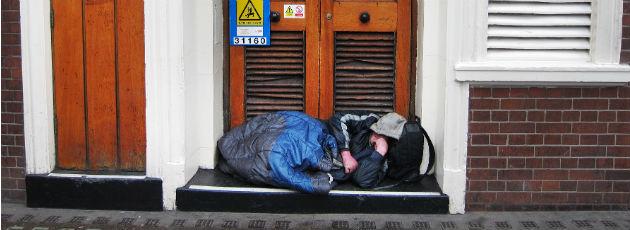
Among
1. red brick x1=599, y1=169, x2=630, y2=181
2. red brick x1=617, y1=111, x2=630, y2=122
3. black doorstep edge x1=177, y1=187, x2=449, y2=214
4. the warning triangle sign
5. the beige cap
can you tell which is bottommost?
black doorstep edge x1=177, y1=187, x2=449, y2=214

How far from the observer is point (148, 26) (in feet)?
14.4

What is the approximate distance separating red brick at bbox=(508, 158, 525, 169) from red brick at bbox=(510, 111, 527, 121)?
0.30 m

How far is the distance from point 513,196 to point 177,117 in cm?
260

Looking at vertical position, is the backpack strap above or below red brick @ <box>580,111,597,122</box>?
below

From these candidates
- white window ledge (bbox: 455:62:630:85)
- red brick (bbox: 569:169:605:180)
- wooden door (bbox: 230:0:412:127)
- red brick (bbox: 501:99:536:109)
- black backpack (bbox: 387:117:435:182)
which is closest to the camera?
white window ledge (bbox: 455:62:630:85)

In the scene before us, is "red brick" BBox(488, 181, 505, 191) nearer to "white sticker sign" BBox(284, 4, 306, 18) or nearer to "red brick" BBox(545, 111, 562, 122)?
"red brick" BBox(545, 111, 562, 122)

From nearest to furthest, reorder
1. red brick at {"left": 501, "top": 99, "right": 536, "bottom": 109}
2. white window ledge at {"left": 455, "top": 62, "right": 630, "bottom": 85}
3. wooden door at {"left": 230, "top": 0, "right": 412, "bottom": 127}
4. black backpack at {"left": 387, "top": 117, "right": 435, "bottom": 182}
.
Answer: white window ledge at {"left": 455, "top": 62, "right": 630, "bottom": 85}, red brick at {"left": 501, "top": 99, "right": 536, "bottom": 109}, black backpack at {"left": 387, "top": 117, "right": 435, "bottom": 182}, wooden door at {"left": 230, "top": 0, "right": 412, "bottom": 127}

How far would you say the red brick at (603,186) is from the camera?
447 centimetres

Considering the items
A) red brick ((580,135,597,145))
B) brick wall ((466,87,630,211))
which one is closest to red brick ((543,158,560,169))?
brick wall ((466,87,630,211))

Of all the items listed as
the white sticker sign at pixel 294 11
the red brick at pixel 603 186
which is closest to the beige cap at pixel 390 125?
the white sticker sign at pixel 294 11

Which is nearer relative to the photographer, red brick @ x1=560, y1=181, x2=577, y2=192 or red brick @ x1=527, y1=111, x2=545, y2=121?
red brick @ x1=527, y1=111, x2=545, y2=121

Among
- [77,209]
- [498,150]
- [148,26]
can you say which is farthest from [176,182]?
[498,150]

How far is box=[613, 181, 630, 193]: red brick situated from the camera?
4477 millimetres

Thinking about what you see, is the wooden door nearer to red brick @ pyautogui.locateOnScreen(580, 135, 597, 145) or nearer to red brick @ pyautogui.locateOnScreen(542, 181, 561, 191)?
red brick @ pyautogui.locateOnScreen(542, 181, 561, 191)
